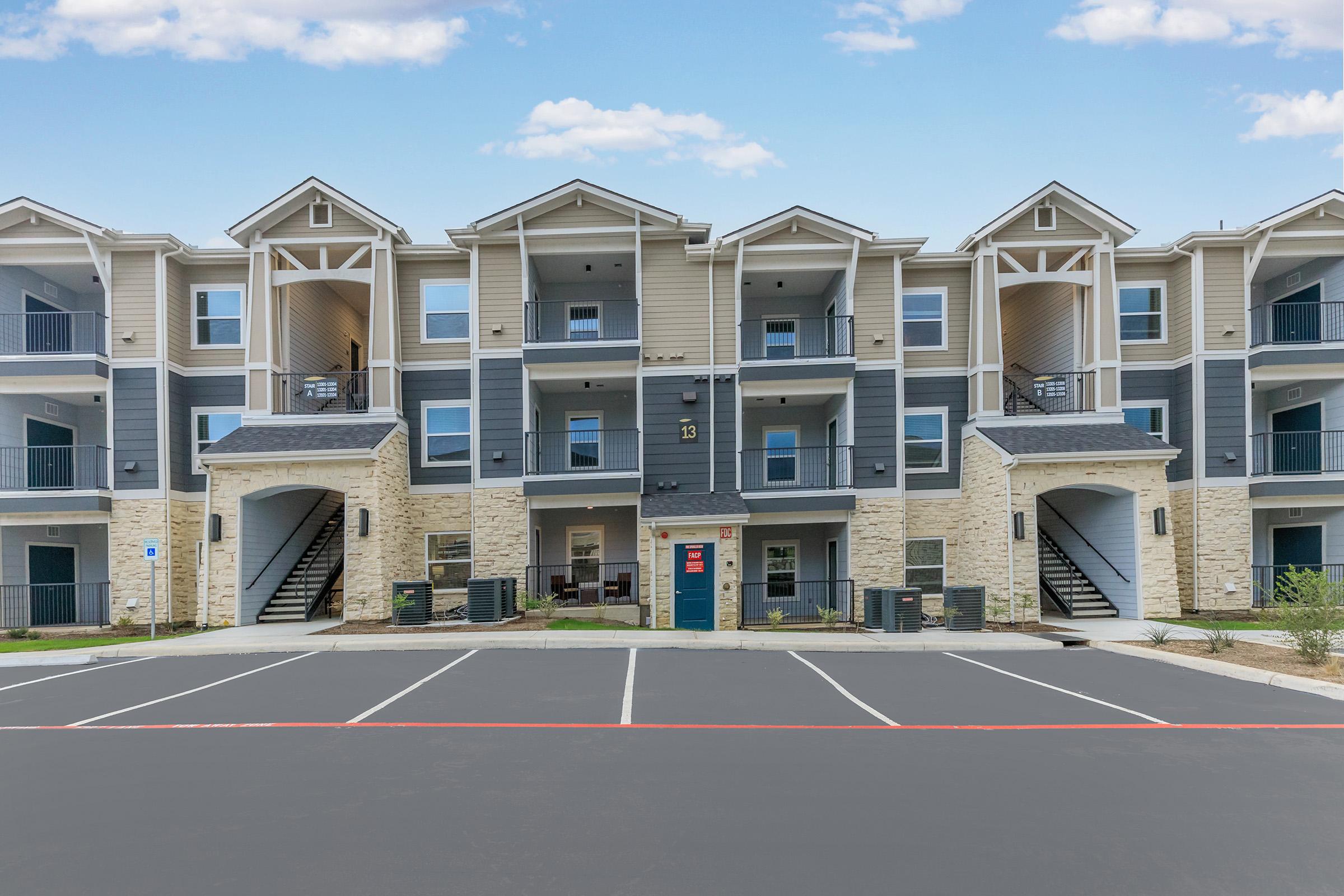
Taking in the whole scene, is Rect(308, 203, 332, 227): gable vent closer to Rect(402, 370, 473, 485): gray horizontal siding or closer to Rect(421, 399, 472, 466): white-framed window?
Rect(402, 370, 473, 485): gray horizontal siding

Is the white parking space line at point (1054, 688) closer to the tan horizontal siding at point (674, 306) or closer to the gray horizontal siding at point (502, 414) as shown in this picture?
the tan horizontal siding at point (674, 306)

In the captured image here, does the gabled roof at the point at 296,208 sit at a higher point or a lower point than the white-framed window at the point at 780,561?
higher

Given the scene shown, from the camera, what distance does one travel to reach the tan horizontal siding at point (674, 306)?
63.9ft

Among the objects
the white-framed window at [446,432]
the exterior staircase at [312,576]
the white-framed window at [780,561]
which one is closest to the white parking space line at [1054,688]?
the white-framed window at [780,561]

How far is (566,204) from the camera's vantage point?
62.5ft

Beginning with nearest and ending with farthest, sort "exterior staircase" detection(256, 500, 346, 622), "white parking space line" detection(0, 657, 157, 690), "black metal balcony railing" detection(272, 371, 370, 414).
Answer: "white parking space line" detection(0, 657, 157, 690) → "exterior staircase" detection(256, 500, 346, 622) → "black metal balcony railing" detection(272, 371, 370, 414)

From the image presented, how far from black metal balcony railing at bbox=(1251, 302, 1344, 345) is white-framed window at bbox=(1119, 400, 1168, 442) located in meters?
2.74

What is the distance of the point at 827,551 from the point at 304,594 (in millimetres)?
13692

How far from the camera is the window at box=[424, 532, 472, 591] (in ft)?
63.9

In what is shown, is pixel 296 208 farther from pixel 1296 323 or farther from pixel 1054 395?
pixel 1296 323

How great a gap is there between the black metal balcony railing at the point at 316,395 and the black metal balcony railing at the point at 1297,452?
76.8ft

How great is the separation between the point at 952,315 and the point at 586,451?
10.6 meters

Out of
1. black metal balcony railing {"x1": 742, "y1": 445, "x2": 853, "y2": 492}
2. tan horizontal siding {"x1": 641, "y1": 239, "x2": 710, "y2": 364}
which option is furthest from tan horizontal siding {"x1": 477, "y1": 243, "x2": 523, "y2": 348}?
black metal balcony railing {"x1": 742, "y1": 445, "x2": 853, "y2": 492}

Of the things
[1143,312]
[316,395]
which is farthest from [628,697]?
[1143,312]
